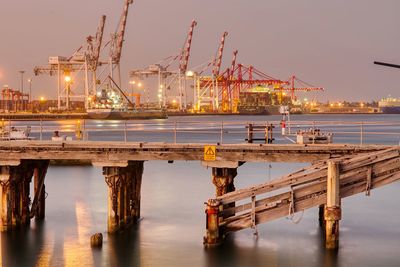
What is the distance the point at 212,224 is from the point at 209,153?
2835 millimetres

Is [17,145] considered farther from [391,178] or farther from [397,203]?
[397,203]

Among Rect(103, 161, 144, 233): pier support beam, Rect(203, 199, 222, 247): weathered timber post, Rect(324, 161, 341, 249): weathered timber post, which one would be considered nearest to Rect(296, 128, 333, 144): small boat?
Rect(324, 161, 341, 249): weathered timber post

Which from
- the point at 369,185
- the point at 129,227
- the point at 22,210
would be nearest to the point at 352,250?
the point at 369,185

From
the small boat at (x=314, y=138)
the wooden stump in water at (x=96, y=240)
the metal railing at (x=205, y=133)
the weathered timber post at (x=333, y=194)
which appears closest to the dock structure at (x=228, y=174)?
the weathered timber post at (x=333, y=194)

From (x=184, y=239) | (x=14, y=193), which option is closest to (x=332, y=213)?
(x=184, y=239)

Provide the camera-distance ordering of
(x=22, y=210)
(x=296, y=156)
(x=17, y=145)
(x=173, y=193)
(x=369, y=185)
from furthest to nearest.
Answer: (x=173, y=193) < (x=22, y=210) < (x=17, y=145) < (x=296, y=156) < (x=369, y=185)

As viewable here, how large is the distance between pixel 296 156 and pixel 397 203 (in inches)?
650

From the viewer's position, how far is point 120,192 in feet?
84.8

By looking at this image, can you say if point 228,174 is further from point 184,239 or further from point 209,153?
point 184,239

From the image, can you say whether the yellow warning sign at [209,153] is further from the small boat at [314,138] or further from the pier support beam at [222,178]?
the small boat at [314,138]

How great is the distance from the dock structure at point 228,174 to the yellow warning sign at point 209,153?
38mm

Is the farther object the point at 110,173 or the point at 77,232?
the point at 77,232

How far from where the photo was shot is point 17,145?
84.3 feet

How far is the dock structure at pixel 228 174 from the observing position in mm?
22375
